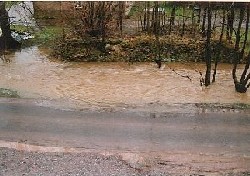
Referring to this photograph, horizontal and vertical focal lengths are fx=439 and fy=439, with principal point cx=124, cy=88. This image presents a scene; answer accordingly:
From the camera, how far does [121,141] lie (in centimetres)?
1046

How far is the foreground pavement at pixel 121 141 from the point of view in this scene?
9375 mm

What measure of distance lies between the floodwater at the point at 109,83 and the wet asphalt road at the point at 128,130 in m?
0.86

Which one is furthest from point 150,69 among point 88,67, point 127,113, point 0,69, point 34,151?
point 34,151

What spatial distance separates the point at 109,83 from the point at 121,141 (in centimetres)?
376

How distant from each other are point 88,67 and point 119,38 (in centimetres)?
211

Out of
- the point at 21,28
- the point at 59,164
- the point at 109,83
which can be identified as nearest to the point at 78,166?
the point at 59,164

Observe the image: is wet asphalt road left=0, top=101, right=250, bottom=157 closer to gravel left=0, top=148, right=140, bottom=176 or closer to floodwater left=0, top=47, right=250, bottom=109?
gravel left=0, top=148, right=140, bottom=176

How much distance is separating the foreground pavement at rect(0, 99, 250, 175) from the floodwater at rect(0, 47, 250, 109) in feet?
2.79

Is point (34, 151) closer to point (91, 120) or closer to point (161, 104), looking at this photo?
point (91, 120)

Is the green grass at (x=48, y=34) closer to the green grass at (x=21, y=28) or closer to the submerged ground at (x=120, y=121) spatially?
the green grass at (x=21, y=28)

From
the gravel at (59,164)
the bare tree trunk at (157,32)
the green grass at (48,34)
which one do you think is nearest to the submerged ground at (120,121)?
the gravel at (59,164)

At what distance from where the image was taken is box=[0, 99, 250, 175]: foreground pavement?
9.38 meters

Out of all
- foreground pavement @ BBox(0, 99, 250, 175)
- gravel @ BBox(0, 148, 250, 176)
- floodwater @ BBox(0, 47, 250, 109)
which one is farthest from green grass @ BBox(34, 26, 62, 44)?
gravel @ BBox(0, 148, 250, 176)

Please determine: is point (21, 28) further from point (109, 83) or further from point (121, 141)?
point (121, 141)
